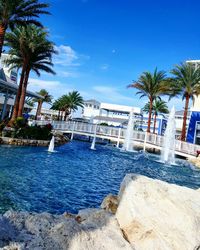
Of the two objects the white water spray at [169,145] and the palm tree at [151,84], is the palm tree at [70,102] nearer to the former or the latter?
the palm tree at [151,84]

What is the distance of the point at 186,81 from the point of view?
33.2m

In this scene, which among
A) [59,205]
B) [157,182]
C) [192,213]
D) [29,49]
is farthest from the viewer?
[29,49]

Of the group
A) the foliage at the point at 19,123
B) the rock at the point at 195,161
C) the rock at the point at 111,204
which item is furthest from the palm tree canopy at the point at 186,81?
the rock at the point at 111,204

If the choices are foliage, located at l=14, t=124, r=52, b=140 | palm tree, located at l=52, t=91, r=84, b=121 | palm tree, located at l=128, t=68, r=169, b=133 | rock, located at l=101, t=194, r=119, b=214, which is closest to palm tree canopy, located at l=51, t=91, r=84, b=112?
palm tree, located at l=52, t=91, r=84, b=121

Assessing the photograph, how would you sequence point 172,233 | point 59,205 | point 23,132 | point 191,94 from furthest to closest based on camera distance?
point 191,94, point 23,132, point 59,205, point 172,233

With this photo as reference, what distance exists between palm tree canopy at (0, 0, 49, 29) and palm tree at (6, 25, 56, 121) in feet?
14.3

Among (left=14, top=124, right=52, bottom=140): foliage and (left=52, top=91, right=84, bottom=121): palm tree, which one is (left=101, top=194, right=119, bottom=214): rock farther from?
(left=52, top=91, right=84, bottom=121): palm tree

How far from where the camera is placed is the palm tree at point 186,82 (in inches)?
1294

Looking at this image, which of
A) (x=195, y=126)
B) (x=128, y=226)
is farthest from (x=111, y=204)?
(x=195, y=126)

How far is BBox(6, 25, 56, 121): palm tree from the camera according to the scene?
27.4m

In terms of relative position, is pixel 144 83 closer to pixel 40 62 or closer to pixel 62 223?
pixel 40 62

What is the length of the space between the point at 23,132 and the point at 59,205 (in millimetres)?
15744

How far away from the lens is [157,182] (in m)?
5.28

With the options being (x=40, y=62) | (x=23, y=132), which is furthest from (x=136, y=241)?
(x=40, y=62)
